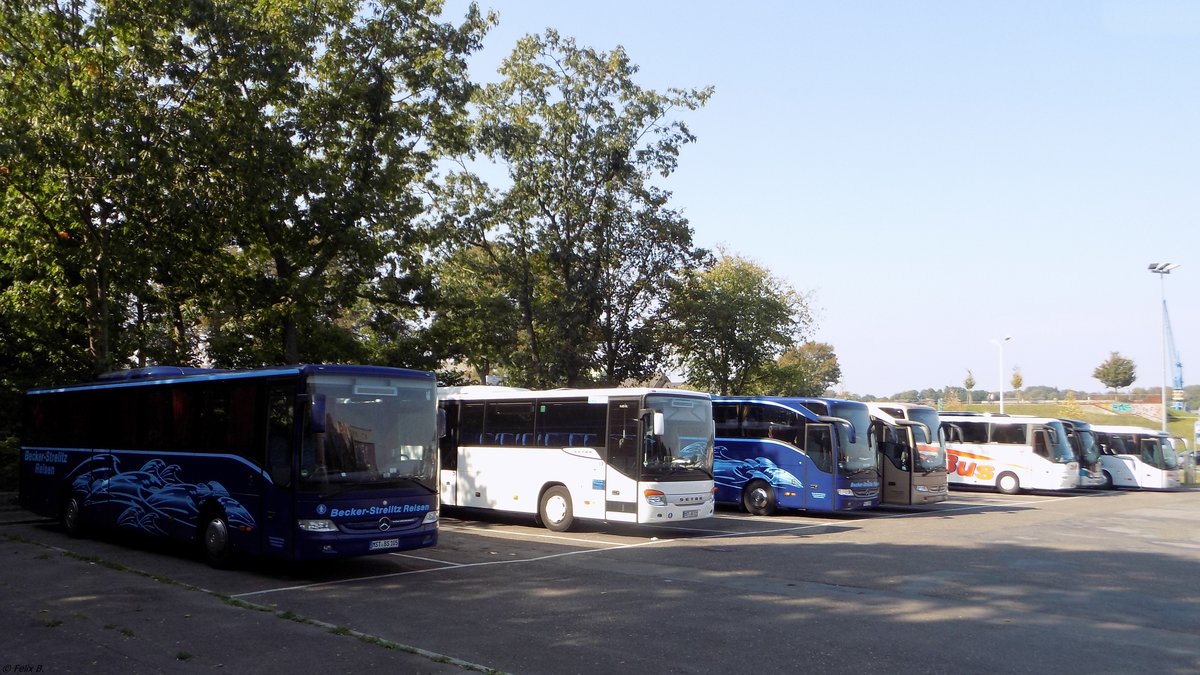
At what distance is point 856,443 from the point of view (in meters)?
22.5

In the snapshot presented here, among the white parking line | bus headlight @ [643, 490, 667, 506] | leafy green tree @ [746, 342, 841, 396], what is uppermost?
leafy green tree @ [746, 342, 841, 396]

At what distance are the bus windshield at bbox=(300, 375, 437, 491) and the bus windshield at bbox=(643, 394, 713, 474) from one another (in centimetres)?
544

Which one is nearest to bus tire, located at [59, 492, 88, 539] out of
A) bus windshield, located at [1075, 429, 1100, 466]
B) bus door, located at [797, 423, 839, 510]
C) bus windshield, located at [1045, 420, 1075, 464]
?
bus door, located at [797, 423, 839, 510]

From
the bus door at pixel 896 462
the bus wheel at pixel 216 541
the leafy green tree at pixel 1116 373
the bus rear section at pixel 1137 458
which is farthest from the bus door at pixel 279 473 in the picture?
the leafy green tree at pixel 1116 373

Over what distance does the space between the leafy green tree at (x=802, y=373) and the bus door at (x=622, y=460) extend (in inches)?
1073

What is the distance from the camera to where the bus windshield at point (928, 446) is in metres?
24.9

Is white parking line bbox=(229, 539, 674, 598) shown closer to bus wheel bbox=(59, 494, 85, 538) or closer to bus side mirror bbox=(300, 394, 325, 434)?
bus side mirror bbox=(300, 394, 325, 434)

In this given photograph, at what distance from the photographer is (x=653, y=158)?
36.5 metres

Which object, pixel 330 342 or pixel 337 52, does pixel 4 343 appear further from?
pixel 337 52

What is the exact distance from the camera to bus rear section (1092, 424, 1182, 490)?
122 feet

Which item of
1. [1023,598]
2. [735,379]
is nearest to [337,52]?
[1023,598]

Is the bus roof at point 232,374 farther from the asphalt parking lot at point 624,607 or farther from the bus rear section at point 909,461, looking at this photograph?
the bus rear section at point 909,461

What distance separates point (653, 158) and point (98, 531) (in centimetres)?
2445

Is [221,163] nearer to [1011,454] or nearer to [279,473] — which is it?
[279,473]
